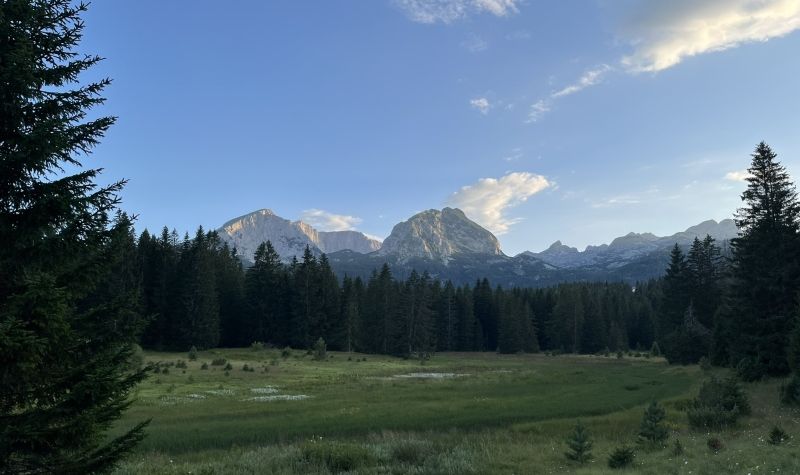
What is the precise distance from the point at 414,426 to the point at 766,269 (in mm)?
35516

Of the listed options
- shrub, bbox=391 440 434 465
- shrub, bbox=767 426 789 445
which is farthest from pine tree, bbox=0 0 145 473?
shrub, bbox=767 426 789 445

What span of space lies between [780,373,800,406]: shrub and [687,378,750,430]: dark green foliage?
2802 millimetres

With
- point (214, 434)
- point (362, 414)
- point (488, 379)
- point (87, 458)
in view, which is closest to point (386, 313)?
point (488, 379)

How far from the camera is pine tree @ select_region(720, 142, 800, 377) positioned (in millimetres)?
40094

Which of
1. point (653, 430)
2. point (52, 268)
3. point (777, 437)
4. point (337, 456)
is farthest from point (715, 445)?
point (52, 268)

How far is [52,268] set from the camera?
892 centimetres

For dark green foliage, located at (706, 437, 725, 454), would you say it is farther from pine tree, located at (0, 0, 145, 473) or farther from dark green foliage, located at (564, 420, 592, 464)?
pine tree, located at (0, 0, 145, 473)

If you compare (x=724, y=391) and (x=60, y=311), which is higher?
(x=60, y=311)

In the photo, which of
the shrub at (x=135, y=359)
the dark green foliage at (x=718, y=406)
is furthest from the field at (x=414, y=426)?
the shrub at (x=135, y=359)

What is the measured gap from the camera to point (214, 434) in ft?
70.5

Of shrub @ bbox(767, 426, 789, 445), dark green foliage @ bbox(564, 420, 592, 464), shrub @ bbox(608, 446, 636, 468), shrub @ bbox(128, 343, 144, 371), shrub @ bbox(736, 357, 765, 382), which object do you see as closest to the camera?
shrub @ bbox(128, 343, 144, 371)

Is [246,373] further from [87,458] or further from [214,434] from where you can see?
[87,458]

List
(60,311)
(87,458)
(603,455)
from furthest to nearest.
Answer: (603,455) < (87,458) < (60,311)

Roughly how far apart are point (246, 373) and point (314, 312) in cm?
4385
